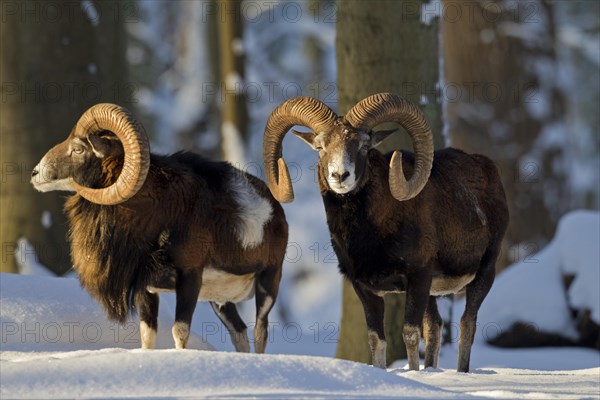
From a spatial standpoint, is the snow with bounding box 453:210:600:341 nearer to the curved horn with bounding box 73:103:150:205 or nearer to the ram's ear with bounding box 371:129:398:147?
the ram's ear with bounding box 371:129:398:147

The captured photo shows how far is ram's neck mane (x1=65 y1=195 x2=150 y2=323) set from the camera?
10.7 metres

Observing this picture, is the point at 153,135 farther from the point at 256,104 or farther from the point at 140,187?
the point at 140,187

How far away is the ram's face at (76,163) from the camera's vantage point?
35.8 feet

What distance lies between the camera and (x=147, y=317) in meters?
10.9

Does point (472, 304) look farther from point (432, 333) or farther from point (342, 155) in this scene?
point (342, 155)

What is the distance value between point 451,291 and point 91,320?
343 centimetres

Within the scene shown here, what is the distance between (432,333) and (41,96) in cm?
711

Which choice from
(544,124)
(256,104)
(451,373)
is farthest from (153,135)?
(451,373)

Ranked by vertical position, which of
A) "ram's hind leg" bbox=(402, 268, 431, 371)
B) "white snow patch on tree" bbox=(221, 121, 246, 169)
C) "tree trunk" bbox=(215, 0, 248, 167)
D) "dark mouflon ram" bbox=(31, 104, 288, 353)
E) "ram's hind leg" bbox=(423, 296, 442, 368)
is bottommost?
"ram's hind leg" bbox=(423, 296, 442, 368)

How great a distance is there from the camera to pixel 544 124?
24281 millimetres

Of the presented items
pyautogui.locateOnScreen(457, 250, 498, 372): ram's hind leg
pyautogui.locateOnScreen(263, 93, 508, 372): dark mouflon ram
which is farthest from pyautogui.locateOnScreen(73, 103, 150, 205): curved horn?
pyautogui.locateOnScreen(457, 250, 498, 372): ram's hind leg

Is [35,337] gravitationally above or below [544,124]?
below

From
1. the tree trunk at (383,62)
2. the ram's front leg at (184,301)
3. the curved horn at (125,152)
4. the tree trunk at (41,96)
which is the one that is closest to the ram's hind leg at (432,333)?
the tree trunk at (383,62)

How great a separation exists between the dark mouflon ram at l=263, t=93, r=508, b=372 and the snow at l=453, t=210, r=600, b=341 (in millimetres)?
4376
